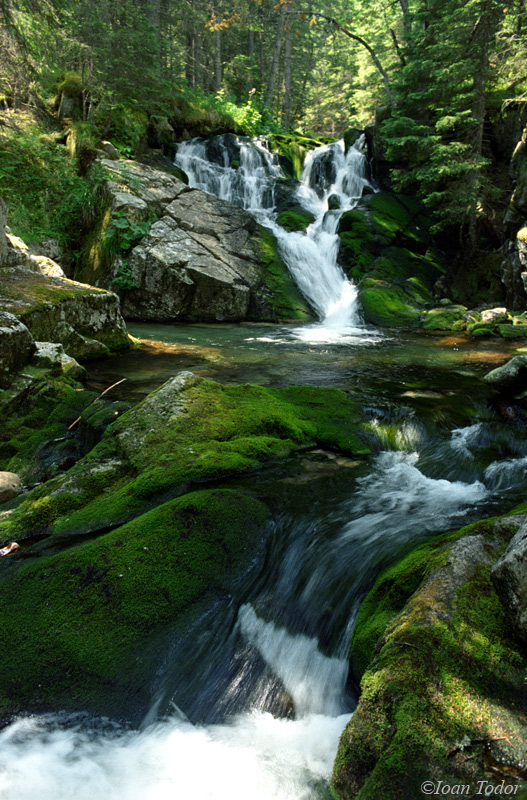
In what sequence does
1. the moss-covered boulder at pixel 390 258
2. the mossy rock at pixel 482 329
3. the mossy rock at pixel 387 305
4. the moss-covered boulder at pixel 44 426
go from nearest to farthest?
the moss-covered boulder at pixel 44 426, the mossy rock at pixel 482 329, the mossy rock at pixel 387 305, the moss-covered boulder at pixel 390 258

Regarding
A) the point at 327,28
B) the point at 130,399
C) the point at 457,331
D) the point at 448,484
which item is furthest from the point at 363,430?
the point at 327,28

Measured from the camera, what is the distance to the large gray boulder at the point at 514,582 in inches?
81.7

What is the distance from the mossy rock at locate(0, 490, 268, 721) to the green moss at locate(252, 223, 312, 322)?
10.7 m

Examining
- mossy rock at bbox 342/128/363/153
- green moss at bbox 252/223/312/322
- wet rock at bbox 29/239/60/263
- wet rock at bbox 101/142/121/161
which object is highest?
mossy rock at bbox 342/128/363/153

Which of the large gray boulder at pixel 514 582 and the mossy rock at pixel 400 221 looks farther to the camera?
the mossy rock at pixel 400 221

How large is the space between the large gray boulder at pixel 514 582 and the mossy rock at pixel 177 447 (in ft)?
7.46

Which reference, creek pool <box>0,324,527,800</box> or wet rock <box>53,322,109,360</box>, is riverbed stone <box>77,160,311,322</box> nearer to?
wet rock <box>53,322,109,360</box>

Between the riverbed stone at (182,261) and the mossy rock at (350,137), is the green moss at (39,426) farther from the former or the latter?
the mossy rock at (350,137)

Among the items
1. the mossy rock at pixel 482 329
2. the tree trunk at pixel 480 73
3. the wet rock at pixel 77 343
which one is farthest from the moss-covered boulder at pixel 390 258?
the wet rock at pixel 77 343

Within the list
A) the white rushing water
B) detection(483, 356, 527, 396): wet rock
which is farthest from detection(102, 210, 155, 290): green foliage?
the white rushing water

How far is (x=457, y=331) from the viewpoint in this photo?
11.9 meters

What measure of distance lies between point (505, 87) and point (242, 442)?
1733cm

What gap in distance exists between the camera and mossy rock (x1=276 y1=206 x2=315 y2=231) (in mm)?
15938

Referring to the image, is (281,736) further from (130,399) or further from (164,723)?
(130,399)
